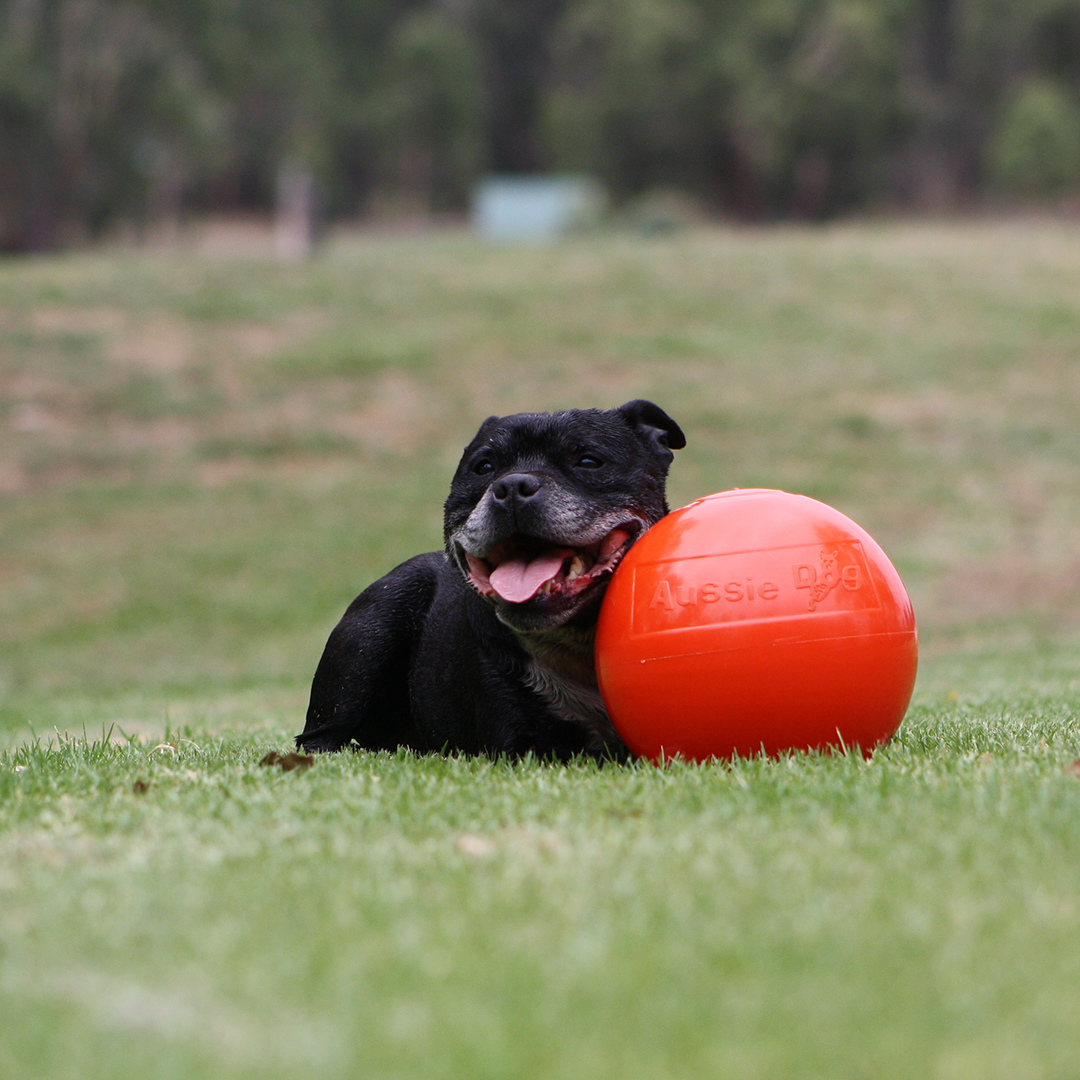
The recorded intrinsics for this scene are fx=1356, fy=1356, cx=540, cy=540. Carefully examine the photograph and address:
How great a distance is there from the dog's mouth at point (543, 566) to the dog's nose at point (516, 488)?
0.22m

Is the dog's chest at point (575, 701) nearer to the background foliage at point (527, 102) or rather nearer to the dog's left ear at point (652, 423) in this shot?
the dog's left ear at point (652, 423)

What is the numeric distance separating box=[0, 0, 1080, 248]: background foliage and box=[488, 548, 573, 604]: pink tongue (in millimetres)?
33486

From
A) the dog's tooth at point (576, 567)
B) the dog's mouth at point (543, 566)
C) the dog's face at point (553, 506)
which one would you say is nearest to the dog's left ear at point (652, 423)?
the dog's face at point (553, 506)

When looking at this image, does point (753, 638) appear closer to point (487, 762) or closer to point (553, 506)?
point (553, 506)

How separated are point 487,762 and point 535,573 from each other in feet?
2.21

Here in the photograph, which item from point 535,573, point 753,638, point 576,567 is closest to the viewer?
point 753,638

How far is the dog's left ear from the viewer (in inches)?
206

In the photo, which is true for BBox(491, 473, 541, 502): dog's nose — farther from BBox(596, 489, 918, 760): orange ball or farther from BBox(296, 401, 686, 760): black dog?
BBox(596, 489, 918, 760): orange ball

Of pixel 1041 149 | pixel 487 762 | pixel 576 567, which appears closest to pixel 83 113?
pixel 1041 149

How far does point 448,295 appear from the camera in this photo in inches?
1036

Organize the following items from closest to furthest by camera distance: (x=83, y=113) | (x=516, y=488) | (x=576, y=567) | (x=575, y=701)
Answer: (x=516, y=488) → (x=576, y=567) → (x=575, y=701) → (x=83, y=113)

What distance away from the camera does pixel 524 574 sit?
469 centimetres

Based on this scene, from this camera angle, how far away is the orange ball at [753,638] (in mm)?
4320

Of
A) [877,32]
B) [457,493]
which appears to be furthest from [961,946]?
[877,32]
